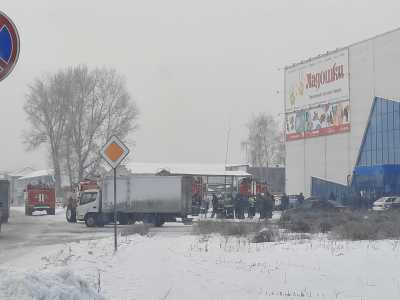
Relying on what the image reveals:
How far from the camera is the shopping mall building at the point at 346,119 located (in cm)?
5941

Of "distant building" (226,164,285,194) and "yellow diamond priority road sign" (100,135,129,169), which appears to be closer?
"yellow diamond priority road sign" (100,135,129,169)

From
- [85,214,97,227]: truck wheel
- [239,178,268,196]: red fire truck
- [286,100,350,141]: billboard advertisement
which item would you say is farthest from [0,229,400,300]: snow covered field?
[286,100,350,141]: billboard advertisement

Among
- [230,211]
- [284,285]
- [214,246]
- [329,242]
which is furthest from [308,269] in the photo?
[230,211]

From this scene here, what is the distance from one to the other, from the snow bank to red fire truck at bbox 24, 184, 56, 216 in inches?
1900

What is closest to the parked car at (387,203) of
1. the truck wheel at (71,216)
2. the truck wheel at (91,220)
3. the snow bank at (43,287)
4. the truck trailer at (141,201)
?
the truck trailer at (141,201)

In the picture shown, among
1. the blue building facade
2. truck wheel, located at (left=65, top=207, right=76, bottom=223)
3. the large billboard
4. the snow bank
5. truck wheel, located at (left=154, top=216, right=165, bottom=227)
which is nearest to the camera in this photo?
the snow bank

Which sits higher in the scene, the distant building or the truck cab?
the distant building

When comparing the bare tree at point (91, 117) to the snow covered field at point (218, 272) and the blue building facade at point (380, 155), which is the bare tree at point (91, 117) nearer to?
the blue building facade at point (380, 155)

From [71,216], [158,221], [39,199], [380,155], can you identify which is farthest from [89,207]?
[380,155]

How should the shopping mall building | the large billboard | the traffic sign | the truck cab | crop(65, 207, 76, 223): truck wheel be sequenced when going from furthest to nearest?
the large billboard, the shopping mall building, crop(65, 207, 76, 223): truck wheel, the truck cab, the traffic sign

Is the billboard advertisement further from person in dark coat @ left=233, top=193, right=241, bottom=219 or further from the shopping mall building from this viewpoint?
person in dark coat @ left=233, top=193, right=241, bottom=219

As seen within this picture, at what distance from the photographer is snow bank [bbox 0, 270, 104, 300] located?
777cm

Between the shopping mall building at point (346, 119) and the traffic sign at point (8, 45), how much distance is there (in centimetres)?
5208

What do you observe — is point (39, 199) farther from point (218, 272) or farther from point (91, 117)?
point (218, 272)
